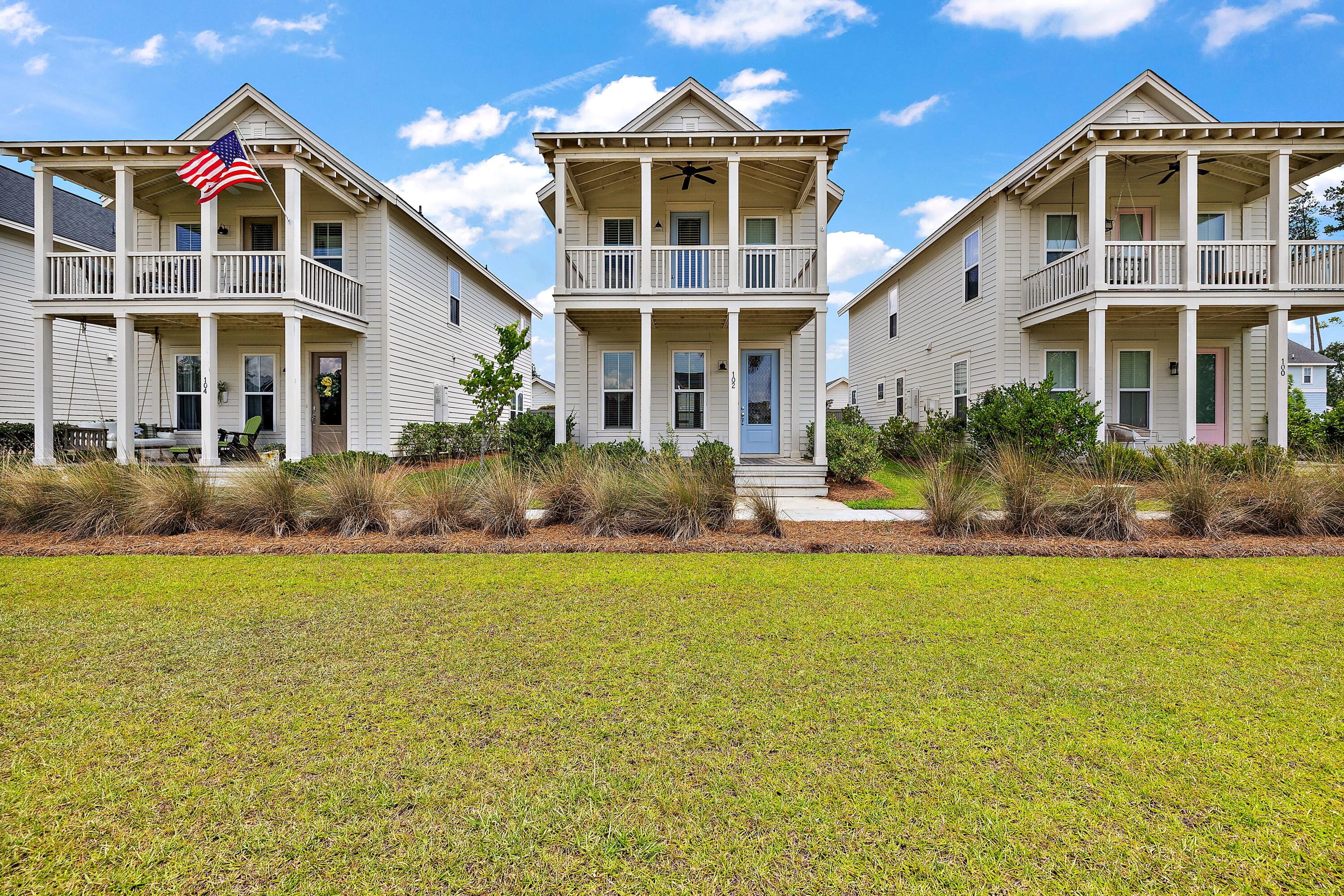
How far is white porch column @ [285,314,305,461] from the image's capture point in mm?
12195

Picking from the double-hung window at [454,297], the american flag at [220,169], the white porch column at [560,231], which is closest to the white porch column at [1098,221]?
the white porch column at [560,231]

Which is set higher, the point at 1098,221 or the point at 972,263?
the point at 972,263

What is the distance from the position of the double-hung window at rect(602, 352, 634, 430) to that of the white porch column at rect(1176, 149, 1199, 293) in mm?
12061

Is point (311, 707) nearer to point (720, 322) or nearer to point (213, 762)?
point (213, 762)

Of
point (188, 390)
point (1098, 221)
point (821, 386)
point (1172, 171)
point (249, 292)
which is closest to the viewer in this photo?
point (1098, 221)

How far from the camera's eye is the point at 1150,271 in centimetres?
1273

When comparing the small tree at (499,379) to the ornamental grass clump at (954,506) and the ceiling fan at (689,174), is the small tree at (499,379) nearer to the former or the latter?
the ceiling fan at (689,174)

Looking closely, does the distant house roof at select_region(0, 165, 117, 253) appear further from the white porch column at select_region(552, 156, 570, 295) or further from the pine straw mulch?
the pine straw mulch

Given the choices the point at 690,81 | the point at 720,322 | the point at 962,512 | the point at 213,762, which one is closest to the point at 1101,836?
the point at 213,762

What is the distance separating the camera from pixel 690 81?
541 inches

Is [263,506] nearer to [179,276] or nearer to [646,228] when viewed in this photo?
[646,228]

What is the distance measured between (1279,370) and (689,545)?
14421 mm

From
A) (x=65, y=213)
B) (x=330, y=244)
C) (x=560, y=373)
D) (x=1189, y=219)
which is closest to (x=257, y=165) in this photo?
(x=330, y=244)

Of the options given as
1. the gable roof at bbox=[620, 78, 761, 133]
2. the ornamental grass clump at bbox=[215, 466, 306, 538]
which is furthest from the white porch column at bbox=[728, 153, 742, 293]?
the ornamental grass clump at bbox=[215, 466, 306, 538]
